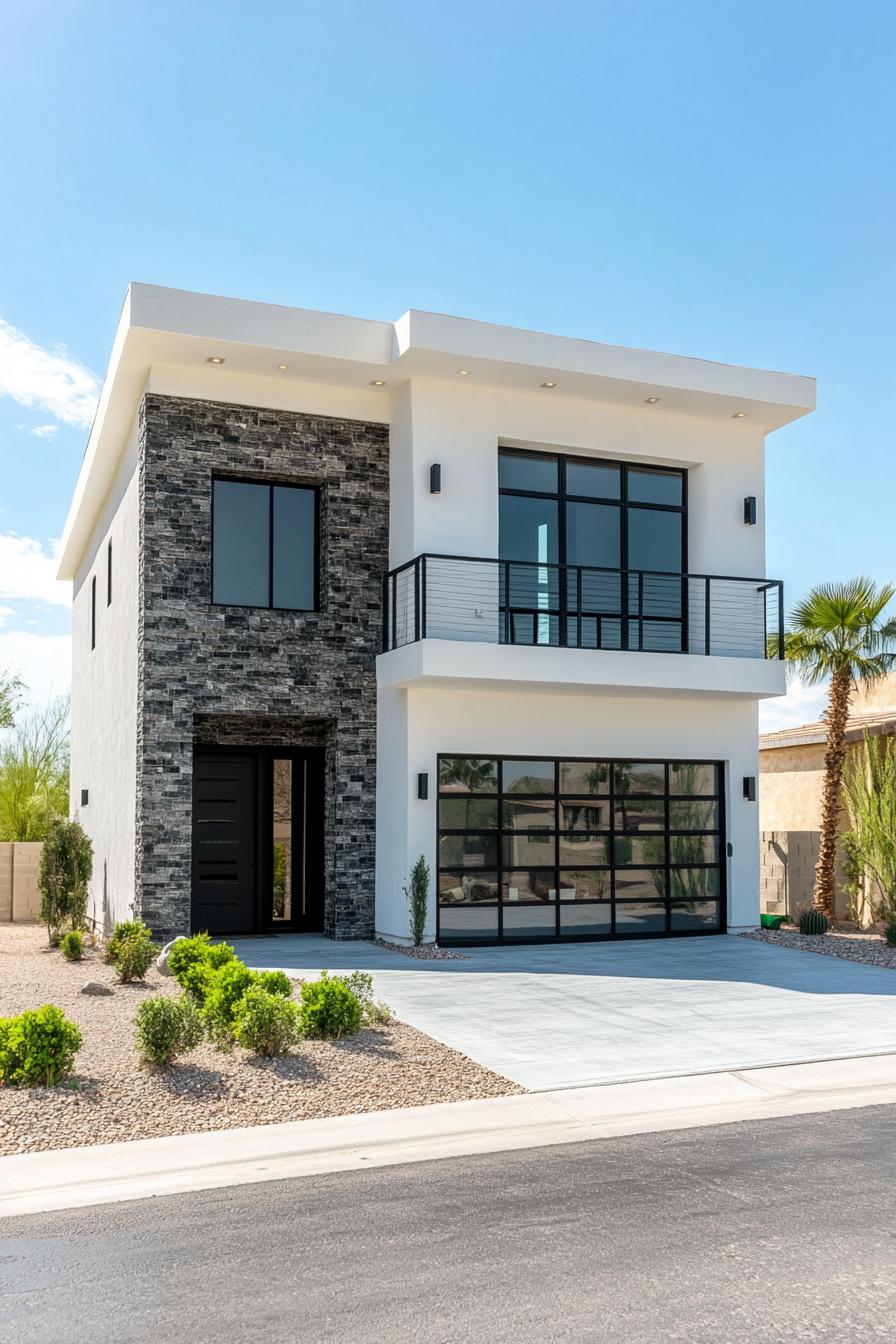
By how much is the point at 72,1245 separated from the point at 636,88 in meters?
13.3

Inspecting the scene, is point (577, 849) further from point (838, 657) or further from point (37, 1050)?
point (37, 1050)

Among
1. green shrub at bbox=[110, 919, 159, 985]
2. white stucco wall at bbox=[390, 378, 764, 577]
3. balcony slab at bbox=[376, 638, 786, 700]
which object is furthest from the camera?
white stucco wall at bbox=[390, 378, 764, 577]

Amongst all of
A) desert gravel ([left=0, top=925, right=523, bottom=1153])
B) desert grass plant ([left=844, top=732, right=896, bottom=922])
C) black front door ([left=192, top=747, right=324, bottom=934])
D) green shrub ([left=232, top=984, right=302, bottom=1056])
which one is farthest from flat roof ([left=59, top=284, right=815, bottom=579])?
green shrub ([left=232, top=984, right=302, bottom=1056])

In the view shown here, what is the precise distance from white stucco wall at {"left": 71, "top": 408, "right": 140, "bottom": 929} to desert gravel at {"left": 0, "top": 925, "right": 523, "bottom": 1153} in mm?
5772

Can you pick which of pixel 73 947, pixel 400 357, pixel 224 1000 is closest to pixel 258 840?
pixel 73 947

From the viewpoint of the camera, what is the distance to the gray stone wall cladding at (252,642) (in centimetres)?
1395

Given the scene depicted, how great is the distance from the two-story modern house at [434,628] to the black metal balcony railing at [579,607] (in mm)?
41

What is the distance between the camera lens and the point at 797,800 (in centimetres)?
2025

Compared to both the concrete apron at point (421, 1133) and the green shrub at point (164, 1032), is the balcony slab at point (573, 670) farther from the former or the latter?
the concrete apron at point (421, 1133)

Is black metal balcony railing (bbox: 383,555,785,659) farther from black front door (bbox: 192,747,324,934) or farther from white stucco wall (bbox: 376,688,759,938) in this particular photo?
black front door (bbox: 192,747,324,934)

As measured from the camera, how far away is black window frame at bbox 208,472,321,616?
14.5 m

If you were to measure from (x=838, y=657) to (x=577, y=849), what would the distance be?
5.43 meters

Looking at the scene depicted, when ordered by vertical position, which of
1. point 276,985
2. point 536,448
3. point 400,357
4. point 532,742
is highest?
point 400,357

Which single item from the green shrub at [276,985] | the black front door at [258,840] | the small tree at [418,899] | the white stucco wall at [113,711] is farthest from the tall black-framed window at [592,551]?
the green shrub at [276,985]
